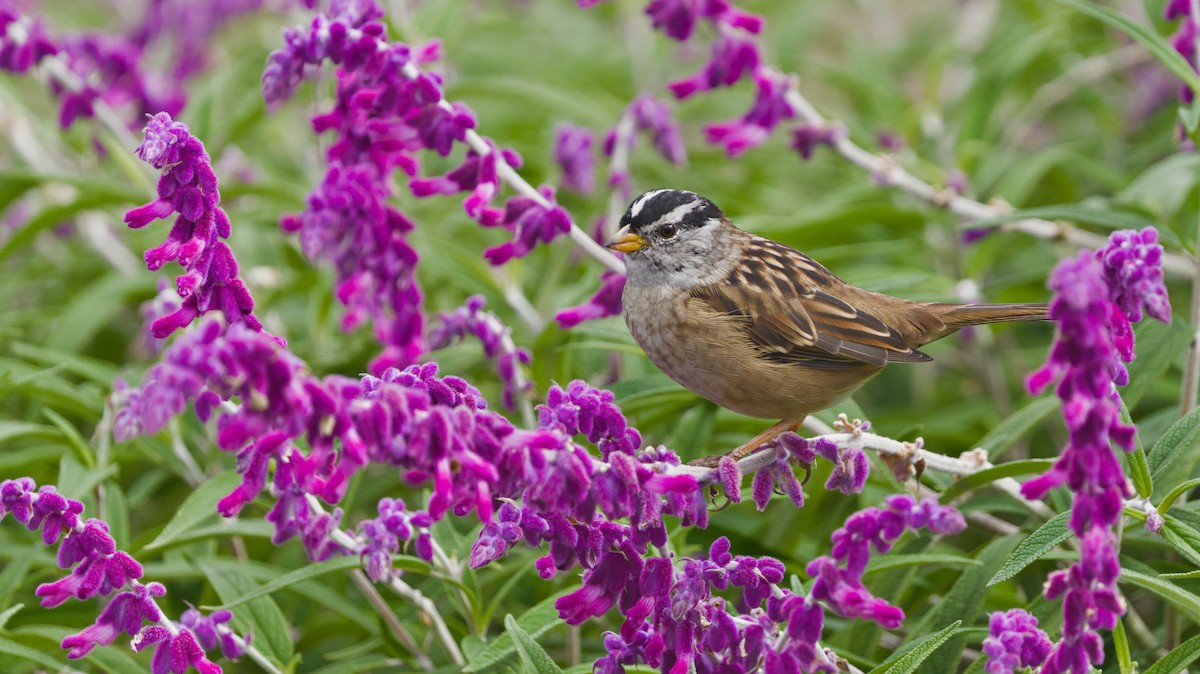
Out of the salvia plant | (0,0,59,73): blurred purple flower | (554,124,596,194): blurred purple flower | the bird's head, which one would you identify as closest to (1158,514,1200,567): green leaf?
the salvia plant

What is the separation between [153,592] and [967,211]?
3067 mm

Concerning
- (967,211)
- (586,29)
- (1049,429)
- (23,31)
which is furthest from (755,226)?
(586,29)

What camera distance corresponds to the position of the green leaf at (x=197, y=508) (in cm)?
340

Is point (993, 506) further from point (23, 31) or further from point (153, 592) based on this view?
point (23, 31)

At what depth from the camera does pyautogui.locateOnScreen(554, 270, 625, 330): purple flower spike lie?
151 inches

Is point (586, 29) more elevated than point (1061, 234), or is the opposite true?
point (586, 29)

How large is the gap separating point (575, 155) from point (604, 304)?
5.69ft

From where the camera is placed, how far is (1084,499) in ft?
6.92

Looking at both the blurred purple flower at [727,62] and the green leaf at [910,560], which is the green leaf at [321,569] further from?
the blurred purple flower at [727,62]

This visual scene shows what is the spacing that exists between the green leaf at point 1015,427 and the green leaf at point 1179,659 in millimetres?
921

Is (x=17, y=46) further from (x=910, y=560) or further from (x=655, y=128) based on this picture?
(x=910, y=560)

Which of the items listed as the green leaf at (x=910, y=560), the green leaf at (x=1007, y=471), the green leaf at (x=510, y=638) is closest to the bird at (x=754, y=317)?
the green leaf at (x=910, y=560)

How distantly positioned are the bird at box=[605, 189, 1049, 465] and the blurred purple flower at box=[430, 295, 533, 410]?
1.23ft

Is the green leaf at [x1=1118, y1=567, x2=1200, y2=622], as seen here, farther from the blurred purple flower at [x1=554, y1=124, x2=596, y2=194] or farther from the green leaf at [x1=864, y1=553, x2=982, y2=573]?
the blurred purple flower at [x1=554, y1=124, x2=596, y2=194]
